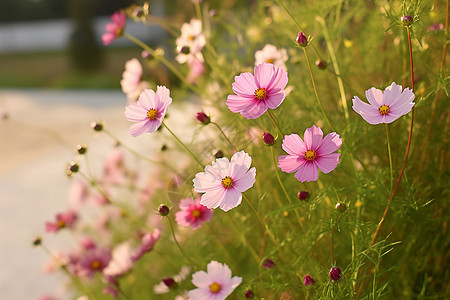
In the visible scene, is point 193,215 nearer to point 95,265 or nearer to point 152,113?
point 152,113

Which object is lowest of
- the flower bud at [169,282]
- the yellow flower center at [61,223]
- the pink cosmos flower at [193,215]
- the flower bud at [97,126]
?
the flower bud at [169,282]

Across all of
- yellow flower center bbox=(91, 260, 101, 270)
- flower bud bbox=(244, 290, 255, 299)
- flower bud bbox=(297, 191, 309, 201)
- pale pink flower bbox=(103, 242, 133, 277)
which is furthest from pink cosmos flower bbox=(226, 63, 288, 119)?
yellow flower center bbox=(91, 260, 101, 270)

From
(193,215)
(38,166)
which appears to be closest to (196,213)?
(193,215)

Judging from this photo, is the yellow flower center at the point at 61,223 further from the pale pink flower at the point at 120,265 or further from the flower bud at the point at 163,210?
the flower bud at the point at 163,210

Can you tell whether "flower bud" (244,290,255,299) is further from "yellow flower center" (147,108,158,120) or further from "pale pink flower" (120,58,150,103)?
"pale pink flower" (120,58,150,103)

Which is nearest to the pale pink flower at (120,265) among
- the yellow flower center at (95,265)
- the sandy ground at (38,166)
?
the yellow flower center at (95,265)

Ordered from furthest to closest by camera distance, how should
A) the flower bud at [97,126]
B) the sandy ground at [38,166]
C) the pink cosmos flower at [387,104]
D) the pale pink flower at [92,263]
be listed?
the sandy ground at [38,166] → the pale pink flower at [92,263] → the flower bud at [97,126] → the pink cosmos flower at [387,104]

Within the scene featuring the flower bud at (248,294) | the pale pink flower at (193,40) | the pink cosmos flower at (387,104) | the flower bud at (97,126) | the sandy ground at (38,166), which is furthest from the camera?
the sandy ground at (38,166)

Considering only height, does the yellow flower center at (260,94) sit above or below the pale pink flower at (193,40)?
below
